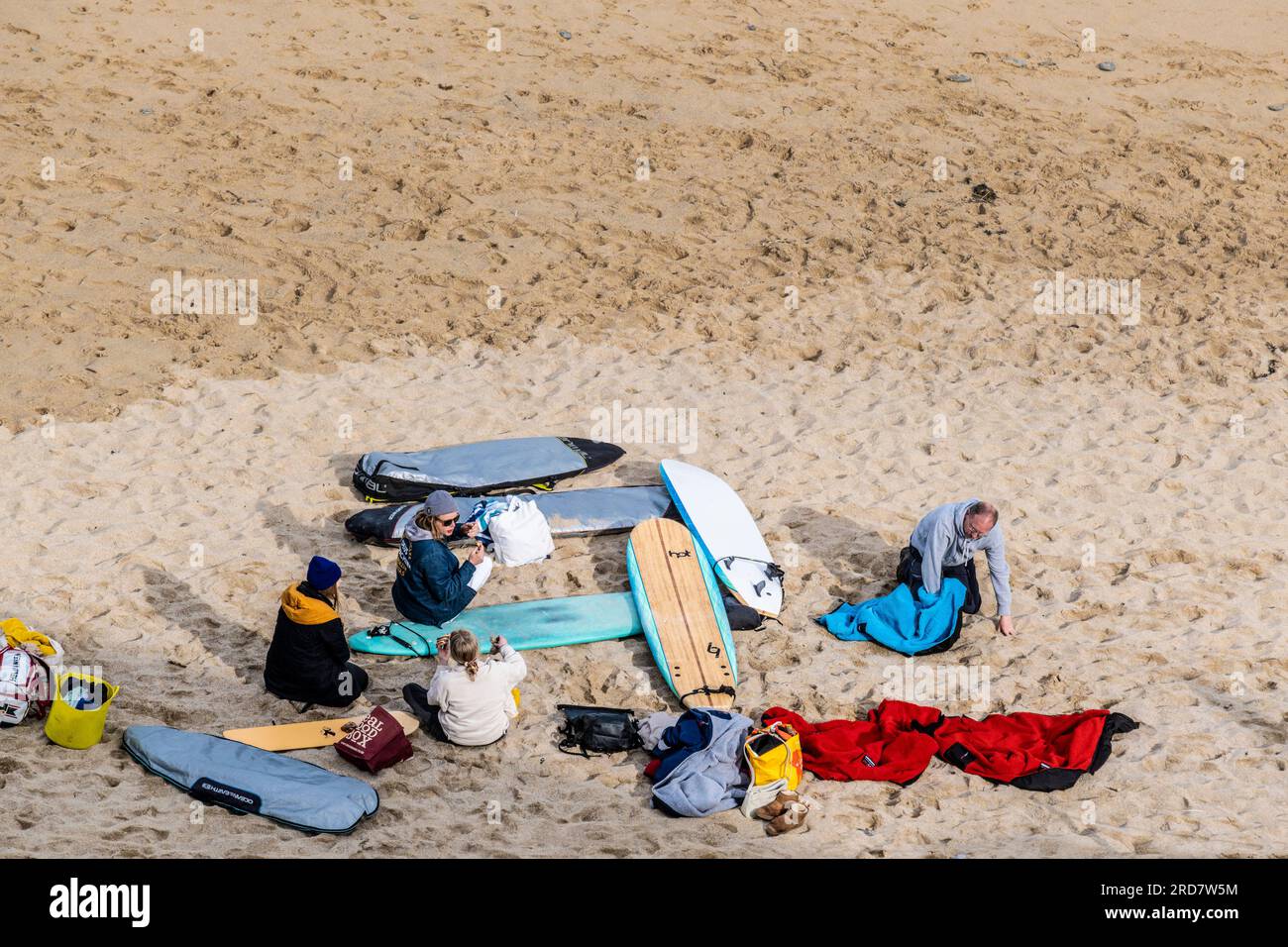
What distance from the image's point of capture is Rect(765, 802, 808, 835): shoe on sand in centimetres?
664

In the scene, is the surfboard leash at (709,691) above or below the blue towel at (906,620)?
below

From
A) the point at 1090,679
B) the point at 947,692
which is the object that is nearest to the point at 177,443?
the point at 947,692

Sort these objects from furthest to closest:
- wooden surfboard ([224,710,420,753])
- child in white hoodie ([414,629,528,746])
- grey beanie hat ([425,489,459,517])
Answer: grey beanie hat ([425,489,459,517])
wooden surfboard ([224,710,420,753])
child in white hoodie ([414,629,528,746])

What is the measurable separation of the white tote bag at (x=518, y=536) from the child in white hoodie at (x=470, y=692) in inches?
64.9

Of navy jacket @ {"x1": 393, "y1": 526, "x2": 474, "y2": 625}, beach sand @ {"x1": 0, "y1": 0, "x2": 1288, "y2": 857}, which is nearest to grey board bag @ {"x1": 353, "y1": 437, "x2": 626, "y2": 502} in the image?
beach sand @ {"x1": 0, "y1": 0, "x2": 1288, "y2": 857}

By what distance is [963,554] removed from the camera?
851 centimetres

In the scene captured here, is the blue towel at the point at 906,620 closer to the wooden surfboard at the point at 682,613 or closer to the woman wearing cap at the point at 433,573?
the wooden surfboard at the point at 682,613

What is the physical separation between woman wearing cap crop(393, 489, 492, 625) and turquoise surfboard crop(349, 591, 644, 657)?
114mm

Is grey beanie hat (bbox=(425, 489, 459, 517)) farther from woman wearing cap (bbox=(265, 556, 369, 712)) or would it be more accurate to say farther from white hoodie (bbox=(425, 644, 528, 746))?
white hoodie (bbox=(425, 644, 528, 746))

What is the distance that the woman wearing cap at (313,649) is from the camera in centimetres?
722

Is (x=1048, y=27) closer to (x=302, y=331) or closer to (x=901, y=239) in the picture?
(x=901, y=239)

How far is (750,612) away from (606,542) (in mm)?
1323

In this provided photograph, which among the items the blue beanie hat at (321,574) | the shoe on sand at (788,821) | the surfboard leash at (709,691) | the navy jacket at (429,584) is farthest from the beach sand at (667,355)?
the blue beanie hat at (321,574)

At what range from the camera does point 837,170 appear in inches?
551
